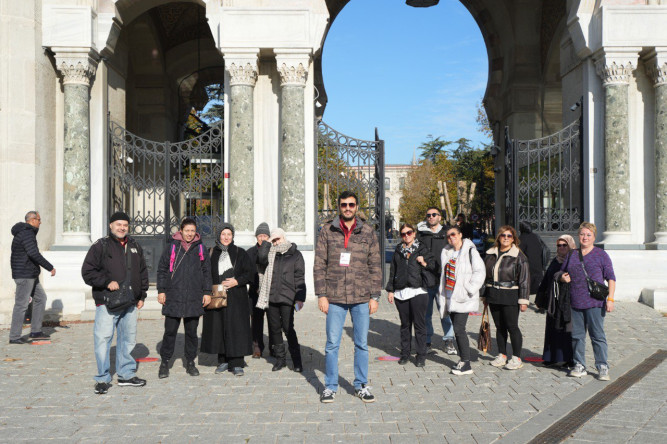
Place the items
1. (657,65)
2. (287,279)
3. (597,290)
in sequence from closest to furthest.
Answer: (597,290) → (287,279) → (657,65)

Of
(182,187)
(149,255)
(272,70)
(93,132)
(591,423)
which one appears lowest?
(591,423)

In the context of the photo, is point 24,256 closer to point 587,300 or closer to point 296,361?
point 296,361

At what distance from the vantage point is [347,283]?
5840 millimetres

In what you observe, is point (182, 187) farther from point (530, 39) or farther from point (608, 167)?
point (530, 39)

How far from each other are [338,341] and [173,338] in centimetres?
201

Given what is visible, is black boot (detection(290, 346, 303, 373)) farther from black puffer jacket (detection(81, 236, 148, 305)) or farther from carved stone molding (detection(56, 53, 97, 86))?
carved stone molding (detection(56, 53, 97, 86))

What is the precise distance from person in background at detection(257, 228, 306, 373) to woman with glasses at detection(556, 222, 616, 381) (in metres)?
2.87

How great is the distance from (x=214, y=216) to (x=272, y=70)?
127 inches

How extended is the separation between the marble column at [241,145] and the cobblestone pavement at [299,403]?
4637mm

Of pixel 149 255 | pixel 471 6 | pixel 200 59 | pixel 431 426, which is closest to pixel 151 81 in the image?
pixel 200 59

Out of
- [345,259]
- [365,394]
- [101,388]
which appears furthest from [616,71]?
[101,388]

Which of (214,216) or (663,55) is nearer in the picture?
(663,55)

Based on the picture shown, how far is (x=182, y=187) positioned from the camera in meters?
13.0

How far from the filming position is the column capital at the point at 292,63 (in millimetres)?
12367
